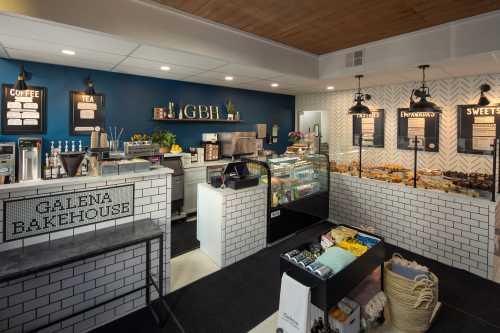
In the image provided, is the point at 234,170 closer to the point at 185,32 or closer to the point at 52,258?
the point at 185,32

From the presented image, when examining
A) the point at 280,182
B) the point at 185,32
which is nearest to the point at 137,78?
the point at 185,32

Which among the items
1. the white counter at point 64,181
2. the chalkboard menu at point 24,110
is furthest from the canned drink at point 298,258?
the chalkboard menu at point 24,110

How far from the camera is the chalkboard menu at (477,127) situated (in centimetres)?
493

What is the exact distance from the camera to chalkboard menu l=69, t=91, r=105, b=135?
15.5ft

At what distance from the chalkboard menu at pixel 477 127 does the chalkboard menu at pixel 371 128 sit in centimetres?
151

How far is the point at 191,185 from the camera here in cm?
576

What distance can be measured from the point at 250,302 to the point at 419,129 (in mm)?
5176

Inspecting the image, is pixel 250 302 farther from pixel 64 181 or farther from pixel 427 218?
pixel 427 218

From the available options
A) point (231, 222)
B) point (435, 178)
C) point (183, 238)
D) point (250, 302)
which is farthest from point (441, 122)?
point (183, 238)

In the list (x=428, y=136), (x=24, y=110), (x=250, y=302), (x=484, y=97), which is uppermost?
(x=484, y=97)

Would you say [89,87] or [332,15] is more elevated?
[332,15]

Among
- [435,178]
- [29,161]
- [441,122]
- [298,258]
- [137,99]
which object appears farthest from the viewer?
[441,122]

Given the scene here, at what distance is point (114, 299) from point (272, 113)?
21.0 feet

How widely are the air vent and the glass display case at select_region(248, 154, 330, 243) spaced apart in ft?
5.73
